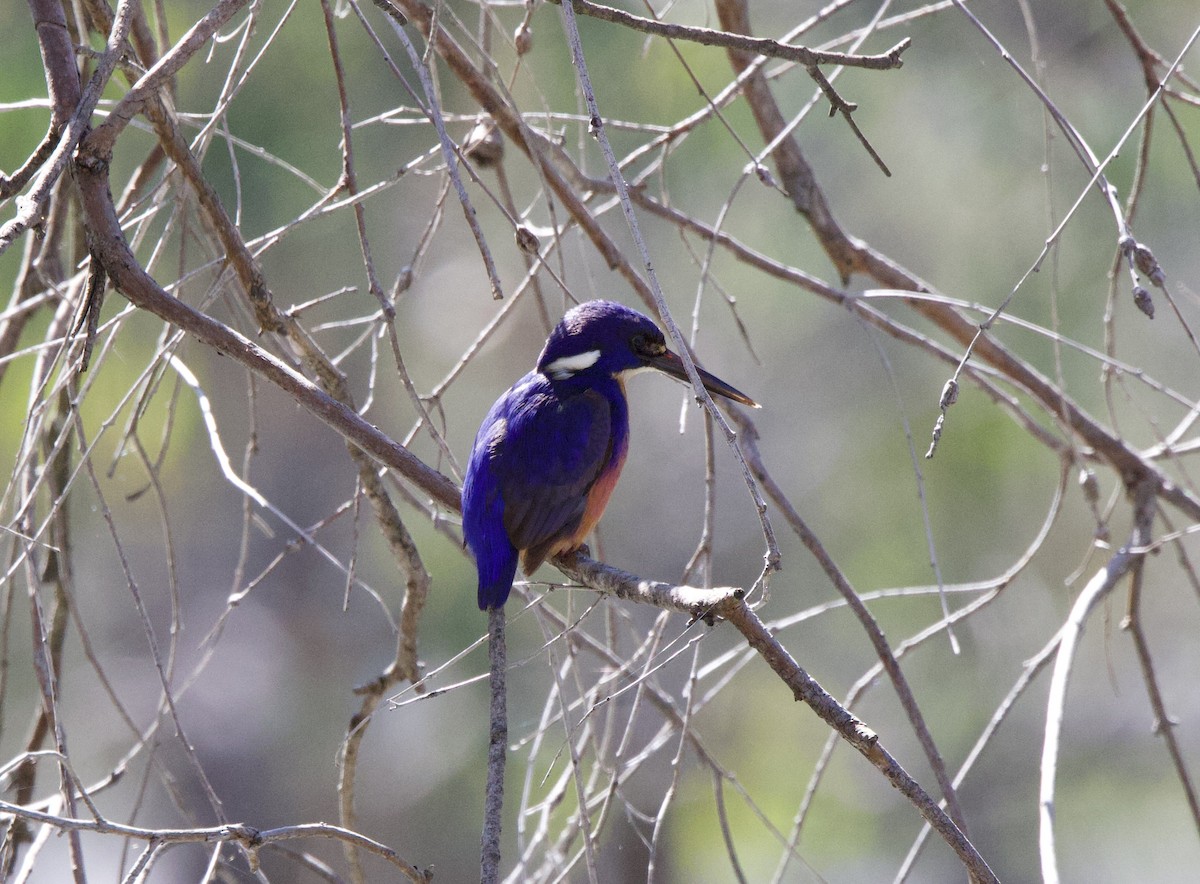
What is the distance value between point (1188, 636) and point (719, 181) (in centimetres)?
416

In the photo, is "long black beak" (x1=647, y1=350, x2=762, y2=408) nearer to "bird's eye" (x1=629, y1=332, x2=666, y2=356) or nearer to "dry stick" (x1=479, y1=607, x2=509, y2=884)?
"bird's eye" (x1=629, y1=332, x2=666, y2=356)

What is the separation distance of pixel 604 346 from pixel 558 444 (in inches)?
12.9

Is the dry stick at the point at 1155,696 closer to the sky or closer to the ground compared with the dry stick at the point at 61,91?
closer to the ground

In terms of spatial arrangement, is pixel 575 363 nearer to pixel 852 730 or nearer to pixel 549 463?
pixel 549 463

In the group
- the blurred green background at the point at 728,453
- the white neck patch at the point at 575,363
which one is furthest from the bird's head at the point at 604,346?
the blurred green background at the point at 728,453

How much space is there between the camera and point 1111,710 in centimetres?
761

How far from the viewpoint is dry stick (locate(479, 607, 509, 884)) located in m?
1.19

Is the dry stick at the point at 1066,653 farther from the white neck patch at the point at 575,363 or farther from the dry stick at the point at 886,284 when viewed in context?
the white neck patch at the point at 575,363

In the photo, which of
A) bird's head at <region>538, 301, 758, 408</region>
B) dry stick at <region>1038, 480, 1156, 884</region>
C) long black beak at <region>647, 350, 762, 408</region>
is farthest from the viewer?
bird's head at <region>538, 301, 758, 408</region>

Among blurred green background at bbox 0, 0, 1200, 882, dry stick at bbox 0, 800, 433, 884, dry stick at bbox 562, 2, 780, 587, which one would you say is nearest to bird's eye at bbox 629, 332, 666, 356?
dry stick at bbox 562, 2, 780, 587

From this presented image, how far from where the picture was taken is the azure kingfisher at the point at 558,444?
2.42 meters

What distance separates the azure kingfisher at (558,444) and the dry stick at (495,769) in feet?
1.79

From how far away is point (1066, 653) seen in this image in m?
1.80

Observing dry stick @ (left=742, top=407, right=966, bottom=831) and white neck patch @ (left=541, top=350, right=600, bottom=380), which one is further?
white neck patch @ (left=541, top=350, right=600, bottom=380)
